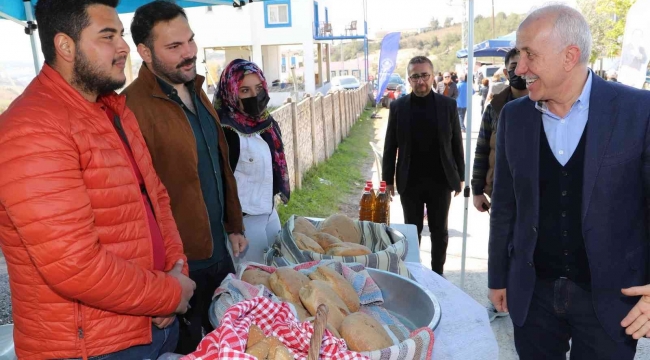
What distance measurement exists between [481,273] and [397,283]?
3.31 meters

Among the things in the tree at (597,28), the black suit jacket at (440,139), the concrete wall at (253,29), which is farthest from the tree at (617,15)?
the black suit jacket at (440,139)

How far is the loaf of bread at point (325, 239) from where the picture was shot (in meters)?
2.33

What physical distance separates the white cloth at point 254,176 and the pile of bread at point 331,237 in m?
0.29

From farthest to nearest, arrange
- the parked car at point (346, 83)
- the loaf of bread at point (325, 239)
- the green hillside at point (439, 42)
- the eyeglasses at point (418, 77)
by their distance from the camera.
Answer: the green hillside at point (439, 42), the parked car at point (346, 83), the eyeglasses at point (418, 77), the loaf of bread at point (325, 239)

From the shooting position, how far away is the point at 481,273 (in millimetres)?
4926

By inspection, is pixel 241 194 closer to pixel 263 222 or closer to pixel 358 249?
A: pixel 263 222

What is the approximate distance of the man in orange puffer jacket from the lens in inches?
50.6

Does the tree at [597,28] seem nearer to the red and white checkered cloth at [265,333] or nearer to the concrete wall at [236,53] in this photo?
the concrete wall at [236,53]

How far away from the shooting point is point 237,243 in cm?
254

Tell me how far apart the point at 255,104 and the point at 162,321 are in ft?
4.36

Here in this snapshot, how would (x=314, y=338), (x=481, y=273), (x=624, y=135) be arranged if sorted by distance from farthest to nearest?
(x=481, y=273)
(x=624, y=135)
(x=314, y=338)

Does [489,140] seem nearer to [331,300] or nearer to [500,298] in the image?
[500,298]

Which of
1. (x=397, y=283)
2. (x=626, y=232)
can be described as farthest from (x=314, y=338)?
(x=626, y=232)

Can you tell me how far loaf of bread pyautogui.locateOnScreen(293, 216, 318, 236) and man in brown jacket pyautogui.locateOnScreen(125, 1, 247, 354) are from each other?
364mm
